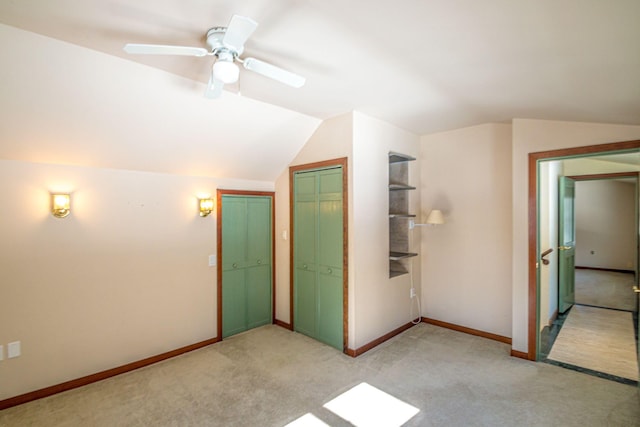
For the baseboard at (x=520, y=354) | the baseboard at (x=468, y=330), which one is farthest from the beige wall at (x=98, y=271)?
the baseboard at (x=520, y=354)

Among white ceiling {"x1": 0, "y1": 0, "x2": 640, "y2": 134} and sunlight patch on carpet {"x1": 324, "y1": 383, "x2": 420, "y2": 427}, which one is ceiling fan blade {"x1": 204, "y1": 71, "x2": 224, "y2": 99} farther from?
sunlight patch on carpet {"x1": 324, "y1": 383, "x2": 420, "y2": 427}

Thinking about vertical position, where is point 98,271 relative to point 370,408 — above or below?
above

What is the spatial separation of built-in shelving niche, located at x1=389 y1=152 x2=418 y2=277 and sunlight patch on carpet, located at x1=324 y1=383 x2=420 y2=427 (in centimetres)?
170

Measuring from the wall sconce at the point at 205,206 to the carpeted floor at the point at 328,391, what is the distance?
162cm

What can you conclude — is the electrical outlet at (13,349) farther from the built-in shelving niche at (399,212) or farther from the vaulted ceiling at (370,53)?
the built-in shelving niche at (399,212)

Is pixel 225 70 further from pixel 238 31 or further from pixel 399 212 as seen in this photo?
pixel 399 212

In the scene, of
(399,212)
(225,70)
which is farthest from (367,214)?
(225,70)

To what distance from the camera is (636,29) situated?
1377 mm

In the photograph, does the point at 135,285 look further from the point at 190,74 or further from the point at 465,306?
the point at 465,306

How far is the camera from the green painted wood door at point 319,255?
3598mm

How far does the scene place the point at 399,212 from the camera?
14.2 ft

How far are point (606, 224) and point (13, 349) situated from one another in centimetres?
1099

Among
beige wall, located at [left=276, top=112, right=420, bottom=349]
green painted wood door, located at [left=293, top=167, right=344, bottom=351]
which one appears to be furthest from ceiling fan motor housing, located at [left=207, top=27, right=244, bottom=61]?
green painted wood door, located at [left=293, top=167, right=344, bottom=351]

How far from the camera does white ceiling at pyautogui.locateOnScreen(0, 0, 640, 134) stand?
1.47m
